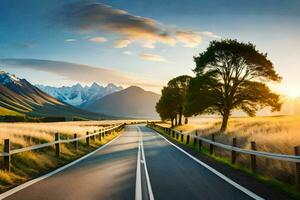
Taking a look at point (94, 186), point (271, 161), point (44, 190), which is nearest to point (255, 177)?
point (271, 161)

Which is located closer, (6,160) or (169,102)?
(6,160)

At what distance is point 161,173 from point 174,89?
6563 cm

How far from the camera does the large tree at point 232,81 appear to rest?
1570 inches

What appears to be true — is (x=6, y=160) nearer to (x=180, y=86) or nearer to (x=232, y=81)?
(x=232, y=81)

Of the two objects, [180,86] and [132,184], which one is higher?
[180,86]

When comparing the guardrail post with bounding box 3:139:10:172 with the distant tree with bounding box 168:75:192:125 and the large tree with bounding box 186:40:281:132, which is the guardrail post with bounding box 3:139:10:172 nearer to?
the large tree with bounding box 186:40:281:132

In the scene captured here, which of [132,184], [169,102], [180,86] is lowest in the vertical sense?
[132,184]

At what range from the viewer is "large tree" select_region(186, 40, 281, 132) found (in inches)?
1570

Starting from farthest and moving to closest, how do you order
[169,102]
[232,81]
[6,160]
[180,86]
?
[169,102] → [180,86] → [232,81] → [6,160]

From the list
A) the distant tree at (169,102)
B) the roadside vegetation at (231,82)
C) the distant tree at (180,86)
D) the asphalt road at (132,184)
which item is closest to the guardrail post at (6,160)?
the asphalt road at (132,184)

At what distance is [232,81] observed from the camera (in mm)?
40781

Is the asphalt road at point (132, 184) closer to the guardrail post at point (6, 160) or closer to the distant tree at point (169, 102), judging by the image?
the guardrail post at point (6, 160)

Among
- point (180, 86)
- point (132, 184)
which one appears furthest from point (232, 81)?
point (180, 86)

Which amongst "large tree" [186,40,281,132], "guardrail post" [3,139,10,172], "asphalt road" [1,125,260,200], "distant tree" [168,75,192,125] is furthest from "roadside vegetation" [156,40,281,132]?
"distant tree" [168,75,192,125]
